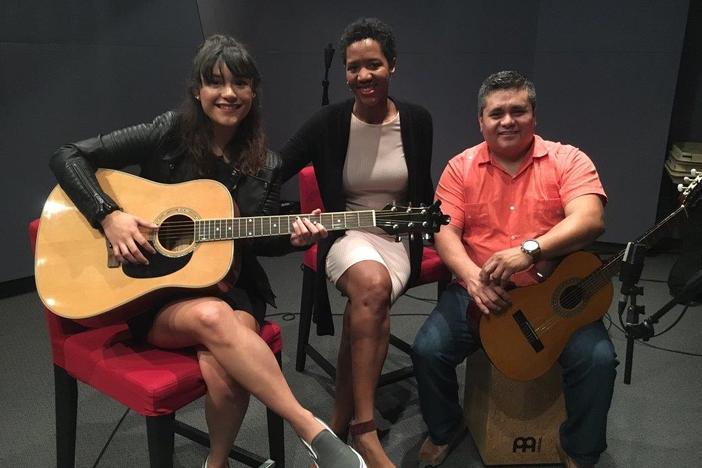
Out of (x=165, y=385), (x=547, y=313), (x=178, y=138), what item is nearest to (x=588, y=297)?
(x=547, y=313)

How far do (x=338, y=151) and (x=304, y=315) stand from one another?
894mm

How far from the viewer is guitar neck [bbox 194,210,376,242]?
72.4 inches

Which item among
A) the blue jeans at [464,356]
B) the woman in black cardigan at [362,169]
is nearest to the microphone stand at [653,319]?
the blue jeans at [464,356]

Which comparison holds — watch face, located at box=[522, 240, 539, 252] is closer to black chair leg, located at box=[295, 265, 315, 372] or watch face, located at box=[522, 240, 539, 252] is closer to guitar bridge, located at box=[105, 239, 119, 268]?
black chair leg, located at box=[295, 265, 315, 372]

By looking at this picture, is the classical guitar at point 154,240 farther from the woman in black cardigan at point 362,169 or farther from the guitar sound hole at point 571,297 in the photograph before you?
the guitar sound hole at point 571,297

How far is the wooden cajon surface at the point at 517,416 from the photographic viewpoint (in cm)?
210

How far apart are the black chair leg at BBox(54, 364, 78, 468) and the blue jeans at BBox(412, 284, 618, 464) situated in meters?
1.15

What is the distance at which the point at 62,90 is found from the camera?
143 inches

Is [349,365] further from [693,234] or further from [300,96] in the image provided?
[300,96]

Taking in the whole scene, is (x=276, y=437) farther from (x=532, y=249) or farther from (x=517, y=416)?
(x=532, y=249)

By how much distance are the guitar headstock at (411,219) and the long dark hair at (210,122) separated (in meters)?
0.49

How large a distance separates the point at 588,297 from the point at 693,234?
6.72ft

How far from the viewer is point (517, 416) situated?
2.13 m

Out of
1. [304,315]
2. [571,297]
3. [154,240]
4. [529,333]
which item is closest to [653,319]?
[571,297]
